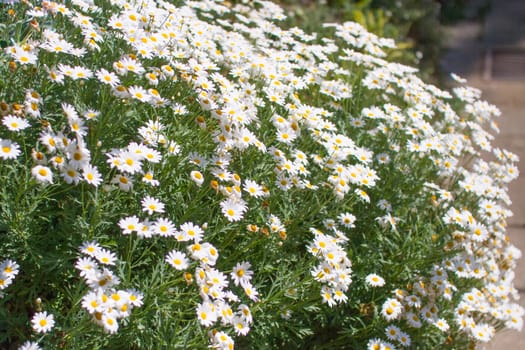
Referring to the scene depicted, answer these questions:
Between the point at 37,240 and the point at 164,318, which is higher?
the point at 37,240

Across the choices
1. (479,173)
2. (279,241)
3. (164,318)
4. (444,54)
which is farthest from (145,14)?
(444,54)

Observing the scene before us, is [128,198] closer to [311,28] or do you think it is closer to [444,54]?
[311,28]

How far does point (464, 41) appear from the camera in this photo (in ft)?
Answer: 28.1

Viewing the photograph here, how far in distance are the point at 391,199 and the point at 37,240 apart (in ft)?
5.37

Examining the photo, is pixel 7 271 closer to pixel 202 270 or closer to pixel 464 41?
pixel 202 270

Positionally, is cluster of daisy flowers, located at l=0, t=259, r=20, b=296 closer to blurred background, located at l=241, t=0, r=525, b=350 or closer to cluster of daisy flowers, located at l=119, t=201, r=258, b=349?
cluster of daisy flowers, located at l=119, t=201, r=258, b=349

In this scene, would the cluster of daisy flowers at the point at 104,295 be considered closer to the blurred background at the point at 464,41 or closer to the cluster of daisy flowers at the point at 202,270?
the cluster of daisy flowers at the point at 202,270

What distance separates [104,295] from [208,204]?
729mm

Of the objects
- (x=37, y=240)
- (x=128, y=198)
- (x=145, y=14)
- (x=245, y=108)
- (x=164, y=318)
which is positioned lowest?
(x=164, y=318)

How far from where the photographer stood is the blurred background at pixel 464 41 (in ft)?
19.1

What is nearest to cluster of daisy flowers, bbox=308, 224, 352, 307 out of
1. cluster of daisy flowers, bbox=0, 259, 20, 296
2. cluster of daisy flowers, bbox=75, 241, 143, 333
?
cluster of daisy flowers, bbox=75, 241, 143, 333

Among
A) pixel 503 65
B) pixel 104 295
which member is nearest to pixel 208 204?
pixel 104 295

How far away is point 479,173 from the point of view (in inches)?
151

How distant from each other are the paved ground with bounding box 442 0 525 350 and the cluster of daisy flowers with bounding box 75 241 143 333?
2764 mm
